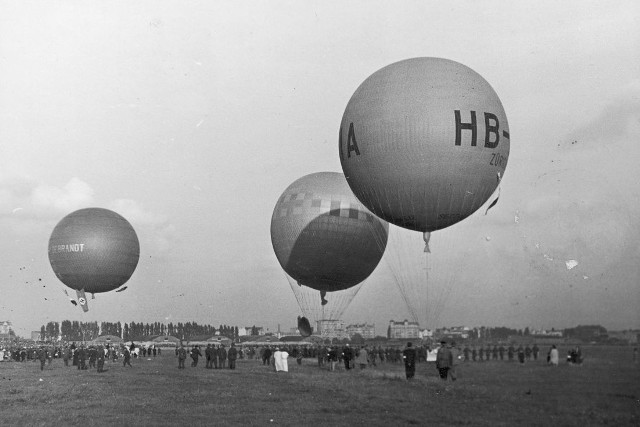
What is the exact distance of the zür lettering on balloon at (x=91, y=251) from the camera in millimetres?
38000

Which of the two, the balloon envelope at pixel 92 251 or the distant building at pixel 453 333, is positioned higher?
the balloon envelope at pixel 92 251

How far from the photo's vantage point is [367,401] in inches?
564

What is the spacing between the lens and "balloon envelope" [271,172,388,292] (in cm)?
2912

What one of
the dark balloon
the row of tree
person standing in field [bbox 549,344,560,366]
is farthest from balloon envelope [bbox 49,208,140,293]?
the row of tree

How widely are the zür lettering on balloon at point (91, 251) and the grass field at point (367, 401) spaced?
1914 cm

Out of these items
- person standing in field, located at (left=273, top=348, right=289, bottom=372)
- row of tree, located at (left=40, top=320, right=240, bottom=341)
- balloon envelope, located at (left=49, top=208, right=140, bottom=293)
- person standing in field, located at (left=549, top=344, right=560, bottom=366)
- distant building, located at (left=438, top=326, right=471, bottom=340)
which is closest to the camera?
person standing in field, located at (left=549, top=344, right=560, bottom=366)

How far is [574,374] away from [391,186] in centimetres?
734

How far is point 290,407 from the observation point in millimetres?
13711

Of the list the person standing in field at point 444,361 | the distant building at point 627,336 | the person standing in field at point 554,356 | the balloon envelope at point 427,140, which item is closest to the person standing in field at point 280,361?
the person standing in field at point 444,361

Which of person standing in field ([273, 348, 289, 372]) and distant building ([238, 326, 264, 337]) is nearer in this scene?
person standing in field ([273, 348, 289, 372])

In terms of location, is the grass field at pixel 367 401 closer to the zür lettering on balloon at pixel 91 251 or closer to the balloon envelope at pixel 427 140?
the balloon envelope at pixel 427 140

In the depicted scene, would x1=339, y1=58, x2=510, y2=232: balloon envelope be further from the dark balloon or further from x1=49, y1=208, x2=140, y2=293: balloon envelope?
x1=49, y1=208, x2=140, y2=293: balloon envelope

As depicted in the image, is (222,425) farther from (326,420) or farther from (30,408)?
(30,408)

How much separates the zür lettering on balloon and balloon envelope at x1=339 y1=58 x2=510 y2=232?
79.0 feet
